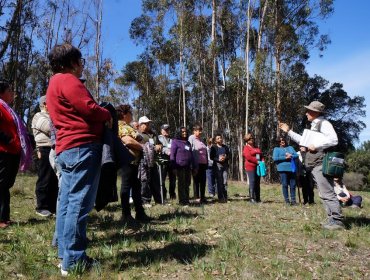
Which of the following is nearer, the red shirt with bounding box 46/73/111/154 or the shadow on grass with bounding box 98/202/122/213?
the red shirt with bounding box 46/73/111/154

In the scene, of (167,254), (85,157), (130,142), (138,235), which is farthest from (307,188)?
(85,157)

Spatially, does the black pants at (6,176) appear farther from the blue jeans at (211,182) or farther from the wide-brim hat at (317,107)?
the blue jeans at (211,182)

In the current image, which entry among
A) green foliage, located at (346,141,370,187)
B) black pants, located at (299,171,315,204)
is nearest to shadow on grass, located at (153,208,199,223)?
black pants, located at (299,171,315,204)

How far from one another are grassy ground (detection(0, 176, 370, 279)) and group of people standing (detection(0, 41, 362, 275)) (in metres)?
0.35

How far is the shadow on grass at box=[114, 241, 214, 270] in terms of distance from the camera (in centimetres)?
376

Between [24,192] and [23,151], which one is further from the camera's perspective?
[24,192]

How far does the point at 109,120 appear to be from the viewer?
135 inches

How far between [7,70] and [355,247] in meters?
25.8

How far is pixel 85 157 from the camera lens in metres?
3.23

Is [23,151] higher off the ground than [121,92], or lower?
lower

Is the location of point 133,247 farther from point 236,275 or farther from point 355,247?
point 355,247

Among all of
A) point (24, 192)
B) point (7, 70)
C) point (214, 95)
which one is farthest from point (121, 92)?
point (24, 192)

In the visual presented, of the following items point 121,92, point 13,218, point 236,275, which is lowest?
point 236,275

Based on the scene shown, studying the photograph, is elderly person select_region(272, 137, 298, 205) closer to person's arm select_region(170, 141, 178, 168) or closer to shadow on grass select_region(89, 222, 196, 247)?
person's arm select_region(170, 141, 178, 168)
